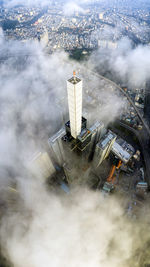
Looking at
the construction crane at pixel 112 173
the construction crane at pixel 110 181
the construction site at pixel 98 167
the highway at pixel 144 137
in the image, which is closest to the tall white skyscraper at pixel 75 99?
the construction site at pixel 98 167

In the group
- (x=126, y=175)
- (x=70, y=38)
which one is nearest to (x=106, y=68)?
(x=70, y=38)

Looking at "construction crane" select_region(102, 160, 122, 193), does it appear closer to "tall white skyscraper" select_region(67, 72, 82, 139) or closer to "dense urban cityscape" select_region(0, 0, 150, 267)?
"dense urban cityscape" select_region(0, 0, 150, 267)

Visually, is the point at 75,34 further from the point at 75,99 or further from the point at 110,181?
the point at 75,99

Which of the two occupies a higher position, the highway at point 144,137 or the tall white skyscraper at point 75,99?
the tall white skyscraper at point 75,99

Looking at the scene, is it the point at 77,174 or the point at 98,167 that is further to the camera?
the point at 98,167

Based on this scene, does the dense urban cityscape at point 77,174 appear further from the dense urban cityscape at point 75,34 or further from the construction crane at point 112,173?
the dense urban cityscape at point 75,34

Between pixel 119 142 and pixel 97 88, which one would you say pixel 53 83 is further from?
pixel 119 142

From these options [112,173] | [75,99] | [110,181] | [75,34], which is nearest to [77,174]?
[110,181]

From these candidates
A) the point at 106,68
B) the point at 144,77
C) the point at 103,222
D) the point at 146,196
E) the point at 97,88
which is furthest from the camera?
the point at 106,68
